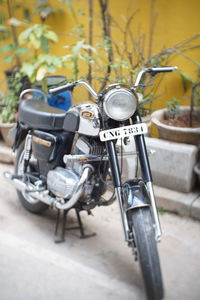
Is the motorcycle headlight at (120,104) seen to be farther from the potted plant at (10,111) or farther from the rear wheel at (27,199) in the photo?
the potted plant at (10,111)

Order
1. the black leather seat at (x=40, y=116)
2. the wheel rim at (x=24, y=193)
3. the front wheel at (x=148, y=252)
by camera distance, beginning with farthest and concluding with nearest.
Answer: the wheel rim at (x=24, y=193), the black leather seat at (x=40, y=116), the front wheel at (x=148, y=252)

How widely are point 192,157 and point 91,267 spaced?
1.27 metres

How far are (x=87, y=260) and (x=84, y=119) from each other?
100cm

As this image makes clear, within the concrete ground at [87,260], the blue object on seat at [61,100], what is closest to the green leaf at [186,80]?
the blue object on seat at [61,100]

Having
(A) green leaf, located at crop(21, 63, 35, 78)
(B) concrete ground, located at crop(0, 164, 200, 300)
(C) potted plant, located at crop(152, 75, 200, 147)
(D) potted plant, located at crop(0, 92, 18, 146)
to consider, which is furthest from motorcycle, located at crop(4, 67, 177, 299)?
(D) potted plant, located at crop(0, 92, 18, 146)

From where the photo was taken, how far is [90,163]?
8.60ft

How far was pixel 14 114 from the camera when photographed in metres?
4.42

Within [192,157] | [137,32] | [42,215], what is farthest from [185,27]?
[42,215]

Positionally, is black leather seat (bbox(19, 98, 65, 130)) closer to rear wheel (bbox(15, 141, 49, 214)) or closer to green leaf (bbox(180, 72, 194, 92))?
rear wheel (bbox(15, 141, 49, 214))

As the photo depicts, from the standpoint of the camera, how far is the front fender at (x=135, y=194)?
2.21 m

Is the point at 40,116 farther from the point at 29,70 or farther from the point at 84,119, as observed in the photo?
the point at 29,70

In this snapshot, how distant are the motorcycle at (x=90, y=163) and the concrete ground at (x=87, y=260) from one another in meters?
0.16

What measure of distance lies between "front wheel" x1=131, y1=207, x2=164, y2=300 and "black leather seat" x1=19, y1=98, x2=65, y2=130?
1039 millimetres

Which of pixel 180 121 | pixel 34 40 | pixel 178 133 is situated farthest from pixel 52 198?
pixel 34 40
